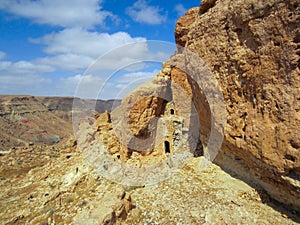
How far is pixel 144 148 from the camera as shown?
13180mm

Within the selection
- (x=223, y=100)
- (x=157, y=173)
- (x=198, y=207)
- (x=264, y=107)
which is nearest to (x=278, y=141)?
(x=264, y=107)

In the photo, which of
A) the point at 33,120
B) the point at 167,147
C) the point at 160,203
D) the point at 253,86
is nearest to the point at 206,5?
the point at 253,86

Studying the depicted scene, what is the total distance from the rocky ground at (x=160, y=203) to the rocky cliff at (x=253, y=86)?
626 mm

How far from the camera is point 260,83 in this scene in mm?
6184

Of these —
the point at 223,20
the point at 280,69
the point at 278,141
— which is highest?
the point at 223,20

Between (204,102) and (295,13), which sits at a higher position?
(295,13)

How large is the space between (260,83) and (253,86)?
289mm

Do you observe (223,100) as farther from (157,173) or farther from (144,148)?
(144,148)

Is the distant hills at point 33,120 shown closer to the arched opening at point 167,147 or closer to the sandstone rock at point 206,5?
the arched opening at point 167,147

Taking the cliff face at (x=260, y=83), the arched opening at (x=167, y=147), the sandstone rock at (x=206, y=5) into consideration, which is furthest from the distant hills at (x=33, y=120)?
the cliff face at (x=260, y=83)

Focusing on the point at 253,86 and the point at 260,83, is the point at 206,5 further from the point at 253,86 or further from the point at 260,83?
the point at 260,83

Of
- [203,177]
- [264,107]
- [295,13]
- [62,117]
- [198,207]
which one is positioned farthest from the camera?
[62,117]

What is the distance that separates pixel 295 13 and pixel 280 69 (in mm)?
1453

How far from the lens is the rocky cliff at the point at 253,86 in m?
5.49
